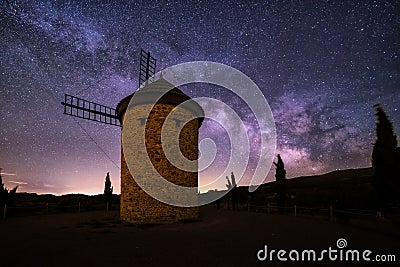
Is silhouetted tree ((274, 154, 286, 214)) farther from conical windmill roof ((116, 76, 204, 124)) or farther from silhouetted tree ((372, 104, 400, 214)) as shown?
conical windmill roof ((116, 76, 204, 124))

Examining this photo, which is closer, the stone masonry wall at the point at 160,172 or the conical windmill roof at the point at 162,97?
the stone masonry wall at the point at 160,172

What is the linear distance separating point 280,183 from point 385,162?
8093mm

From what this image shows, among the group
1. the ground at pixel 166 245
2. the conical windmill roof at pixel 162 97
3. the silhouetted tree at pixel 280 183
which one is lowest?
the ground at pixel 166 245

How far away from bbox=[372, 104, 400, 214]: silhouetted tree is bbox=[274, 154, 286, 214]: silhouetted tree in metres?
7.05

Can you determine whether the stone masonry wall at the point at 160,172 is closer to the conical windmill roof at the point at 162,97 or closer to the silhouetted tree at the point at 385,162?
the conical windmill roof at the point at 162,97

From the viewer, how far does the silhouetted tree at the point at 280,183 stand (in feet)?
72.7

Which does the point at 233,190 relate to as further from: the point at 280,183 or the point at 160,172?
the point at 160,172

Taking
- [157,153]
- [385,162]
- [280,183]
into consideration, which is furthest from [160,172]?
[385,162]

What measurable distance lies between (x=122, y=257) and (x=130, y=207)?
758 centimetres

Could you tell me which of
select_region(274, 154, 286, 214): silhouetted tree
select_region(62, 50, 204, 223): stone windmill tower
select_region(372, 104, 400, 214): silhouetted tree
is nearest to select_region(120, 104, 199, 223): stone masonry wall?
select_region(62, 50, 204, 223): stone windmill tower

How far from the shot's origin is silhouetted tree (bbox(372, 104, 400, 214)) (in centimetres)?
1645

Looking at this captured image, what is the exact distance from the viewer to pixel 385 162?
17.0m

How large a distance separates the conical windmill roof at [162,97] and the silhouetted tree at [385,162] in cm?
1288

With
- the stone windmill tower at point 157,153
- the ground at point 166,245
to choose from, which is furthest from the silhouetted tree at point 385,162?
the stone windmill tower at point 157,153
